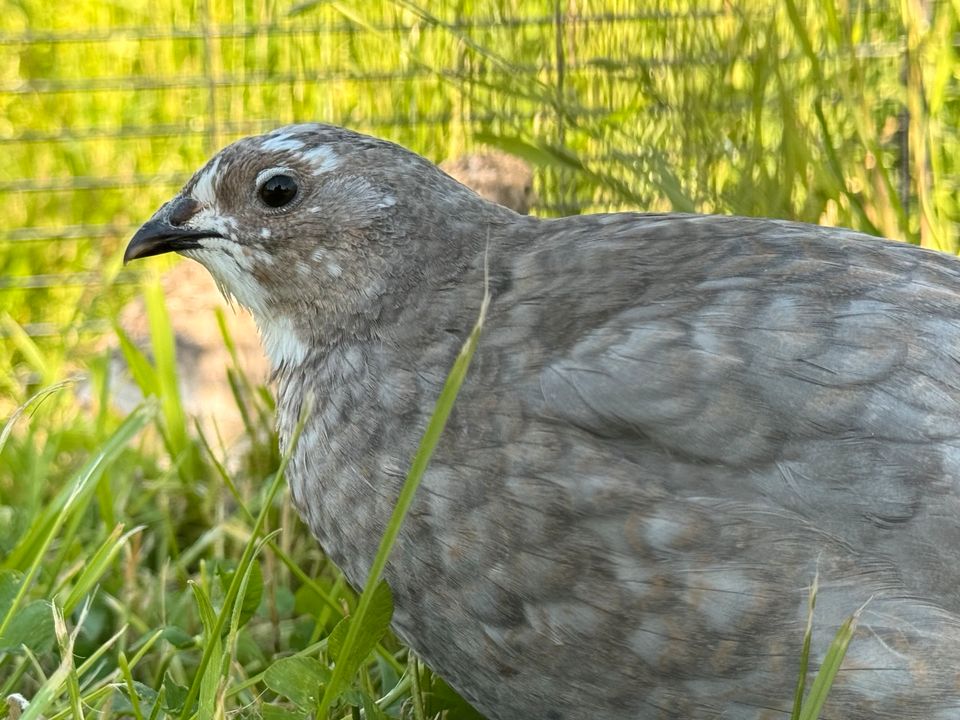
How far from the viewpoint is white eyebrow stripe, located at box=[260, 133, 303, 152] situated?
2225 mm

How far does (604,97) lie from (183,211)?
1.19 m

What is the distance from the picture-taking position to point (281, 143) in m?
2.23

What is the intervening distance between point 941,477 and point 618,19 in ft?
5.16

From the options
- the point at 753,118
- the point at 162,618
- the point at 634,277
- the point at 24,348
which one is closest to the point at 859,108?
the point at 753,118

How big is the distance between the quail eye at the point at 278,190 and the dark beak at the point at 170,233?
0.11 meters

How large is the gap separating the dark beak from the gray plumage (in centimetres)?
29

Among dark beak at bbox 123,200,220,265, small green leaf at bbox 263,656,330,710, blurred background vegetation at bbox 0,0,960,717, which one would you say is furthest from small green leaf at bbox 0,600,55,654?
dark beak at bbox 123,200,220,265

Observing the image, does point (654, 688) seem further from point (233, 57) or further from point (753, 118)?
point (233, 57)

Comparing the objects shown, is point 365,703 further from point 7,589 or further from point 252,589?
point 7,589

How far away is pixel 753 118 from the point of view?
2.76m

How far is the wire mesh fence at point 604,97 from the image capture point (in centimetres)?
274

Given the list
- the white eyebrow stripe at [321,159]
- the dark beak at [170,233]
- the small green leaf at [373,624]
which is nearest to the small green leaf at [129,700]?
the small green leaf at [373,624]

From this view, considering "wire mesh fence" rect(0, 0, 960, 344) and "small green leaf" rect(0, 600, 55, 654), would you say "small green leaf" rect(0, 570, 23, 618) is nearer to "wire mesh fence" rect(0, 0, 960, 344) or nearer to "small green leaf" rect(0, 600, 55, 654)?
"small green leaf" rect(0, 600, 55, 654)

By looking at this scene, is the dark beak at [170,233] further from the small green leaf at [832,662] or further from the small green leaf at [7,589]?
the small green leaf at [832,662]
